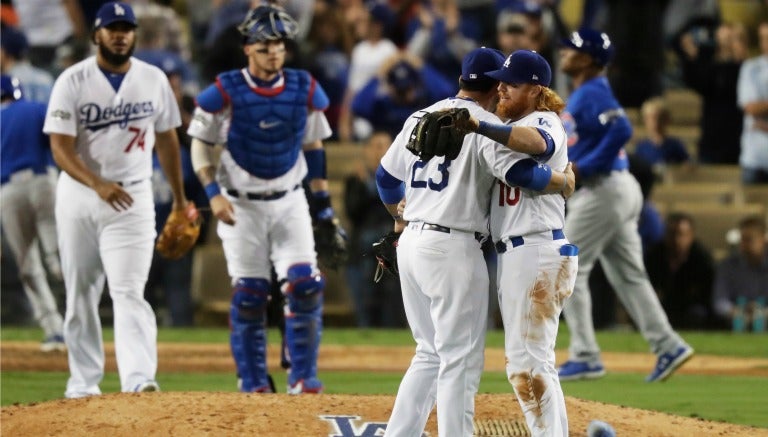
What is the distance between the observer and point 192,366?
10641 millimetres

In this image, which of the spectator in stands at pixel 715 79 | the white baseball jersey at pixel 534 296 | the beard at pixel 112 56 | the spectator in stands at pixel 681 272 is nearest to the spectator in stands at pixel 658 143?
the spectator in stands at pixel 681 272

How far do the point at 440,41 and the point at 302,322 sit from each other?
7.16 m

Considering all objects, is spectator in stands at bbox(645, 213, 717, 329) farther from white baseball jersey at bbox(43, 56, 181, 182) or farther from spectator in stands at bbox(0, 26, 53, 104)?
white baseball jersey at bbox(43, 56, 181, 182)

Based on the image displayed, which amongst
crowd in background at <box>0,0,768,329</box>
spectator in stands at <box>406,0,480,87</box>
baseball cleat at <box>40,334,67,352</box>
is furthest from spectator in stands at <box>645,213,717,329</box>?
baseball cleat at <box>40,334,67,352</box>

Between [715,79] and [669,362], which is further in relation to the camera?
[715,79]

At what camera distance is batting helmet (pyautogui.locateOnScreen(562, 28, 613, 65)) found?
926 centimetres

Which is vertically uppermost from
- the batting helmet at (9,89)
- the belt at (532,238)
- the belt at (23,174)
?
the batting helmet at (9,89)

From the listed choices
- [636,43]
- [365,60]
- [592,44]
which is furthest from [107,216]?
[636,43]

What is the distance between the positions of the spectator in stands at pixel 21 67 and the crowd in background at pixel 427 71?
12 mm

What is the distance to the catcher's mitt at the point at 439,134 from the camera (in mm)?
5750

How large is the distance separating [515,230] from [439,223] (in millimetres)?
322

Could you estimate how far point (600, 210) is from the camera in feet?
30.7

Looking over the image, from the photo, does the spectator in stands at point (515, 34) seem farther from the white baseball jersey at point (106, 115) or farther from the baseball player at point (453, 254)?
the baseball player at point (453, 254)

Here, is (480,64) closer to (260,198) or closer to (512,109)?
(512,109)
